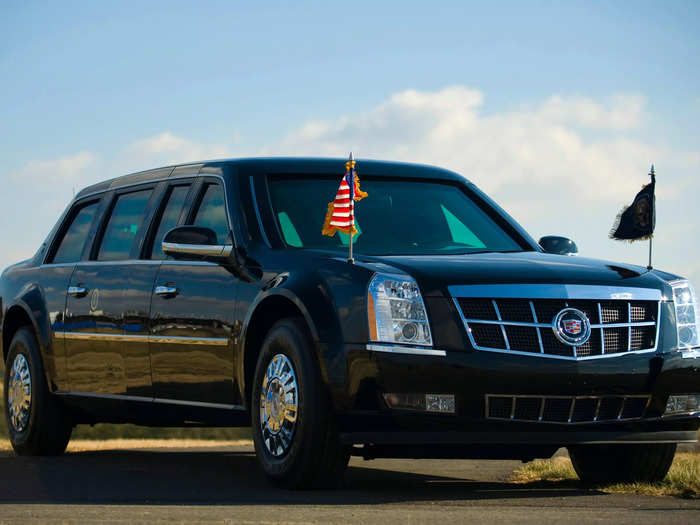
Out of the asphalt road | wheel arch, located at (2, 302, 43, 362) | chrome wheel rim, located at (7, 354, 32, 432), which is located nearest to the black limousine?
the asphalt road

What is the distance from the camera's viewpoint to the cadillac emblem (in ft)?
24.2

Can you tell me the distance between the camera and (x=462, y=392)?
722 centimetres

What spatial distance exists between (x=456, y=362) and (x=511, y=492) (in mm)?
1233

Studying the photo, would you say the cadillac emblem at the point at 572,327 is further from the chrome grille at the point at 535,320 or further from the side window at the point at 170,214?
the side window at the point at 170,214

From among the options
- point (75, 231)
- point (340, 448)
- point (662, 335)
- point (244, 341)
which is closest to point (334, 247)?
point (244, 341)

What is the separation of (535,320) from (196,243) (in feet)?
7.08

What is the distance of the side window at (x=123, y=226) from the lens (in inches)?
393

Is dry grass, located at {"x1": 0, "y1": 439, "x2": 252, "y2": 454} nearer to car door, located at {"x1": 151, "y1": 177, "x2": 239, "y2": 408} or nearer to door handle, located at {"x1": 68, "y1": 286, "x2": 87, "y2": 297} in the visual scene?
door handle, located at {"x1": 68, "y1": 286, "x2": 87, "y2": 297}

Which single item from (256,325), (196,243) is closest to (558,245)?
(256,325)

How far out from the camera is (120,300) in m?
9.63

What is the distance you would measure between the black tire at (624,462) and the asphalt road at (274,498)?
0.19 m

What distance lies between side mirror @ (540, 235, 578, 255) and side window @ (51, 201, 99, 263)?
11.7 ft

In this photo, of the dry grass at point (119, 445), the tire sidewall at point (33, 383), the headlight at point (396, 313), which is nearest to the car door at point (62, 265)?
the tire sidewall at point (33, 383)

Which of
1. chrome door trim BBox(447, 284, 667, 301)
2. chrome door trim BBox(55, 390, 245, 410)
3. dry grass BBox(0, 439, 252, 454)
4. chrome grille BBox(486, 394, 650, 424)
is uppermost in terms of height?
chrome door trim BBox(447, 284, 667, 301)
